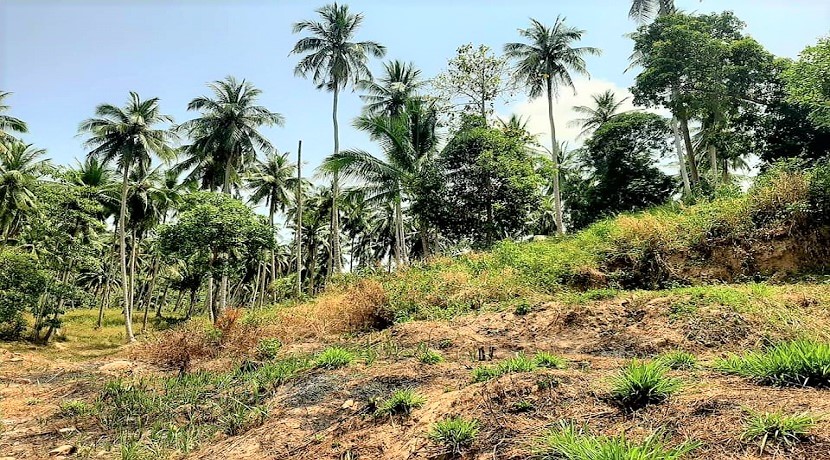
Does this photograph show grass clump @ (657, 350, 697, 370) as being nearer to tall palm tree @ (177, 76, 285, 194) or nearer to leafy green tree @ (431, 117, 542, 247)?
leafy green tree @ (431, 117, 542, 247)

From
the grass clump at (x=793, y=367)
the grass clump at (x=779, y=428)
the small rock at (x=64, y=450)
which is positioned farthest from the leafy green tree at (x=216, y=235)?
the grass clump at (x=779, y=428)

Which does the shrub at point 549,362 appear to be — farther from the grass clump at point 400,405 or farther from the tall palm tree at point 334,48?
the tall palm tree at point 334,48

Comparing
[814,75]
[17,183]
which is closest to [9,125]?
[17,183]

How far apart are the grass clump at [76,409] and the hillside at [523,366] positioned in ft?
0.09

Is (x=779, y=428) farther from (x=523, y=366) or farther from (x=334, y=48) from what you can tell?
(x=334, y=48)

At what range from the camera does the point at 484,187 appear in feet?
61.6

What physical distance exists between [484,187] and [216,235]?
12049 mm

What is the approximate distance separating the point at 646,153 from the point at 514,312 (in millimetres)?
21208

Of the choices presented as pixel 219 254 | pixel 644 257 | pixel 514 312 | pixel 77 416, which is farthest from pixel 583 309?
pixel 219 254

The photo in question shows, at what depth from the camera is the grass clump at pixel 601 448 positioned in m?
2.75

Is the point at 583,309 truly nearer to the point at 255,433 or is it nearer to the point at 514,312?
the point at 514,312

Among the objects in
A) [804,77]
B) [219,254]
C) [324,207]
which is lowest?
[219,254]

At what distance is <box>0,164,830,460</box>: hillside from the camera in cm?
337

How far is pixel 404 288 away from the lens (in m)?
11.1
